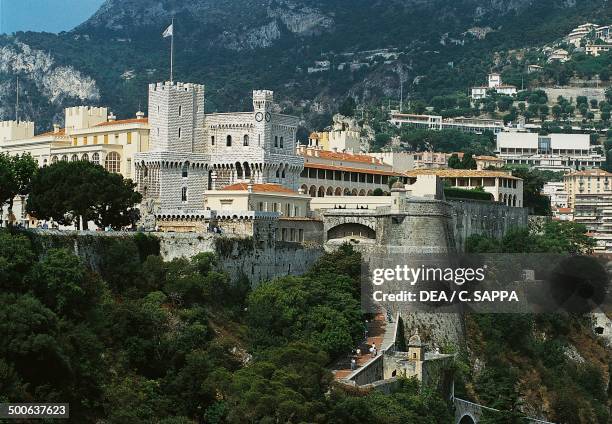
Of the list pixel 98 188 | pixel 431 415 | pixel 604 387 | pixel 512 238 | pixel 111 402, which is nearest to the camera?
pixel 111 402

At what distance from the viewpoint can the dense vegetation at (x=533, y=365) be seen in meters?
78.6

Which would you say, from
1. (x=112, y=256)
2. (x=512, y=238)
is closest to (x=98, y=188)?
(x=112, y=256)

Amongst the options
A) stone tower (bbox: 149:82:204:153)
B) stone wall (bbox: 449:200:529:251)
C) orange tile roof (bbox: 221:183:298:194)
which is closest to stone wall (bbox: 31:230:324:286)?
orange tile roof (bbox: 221:183:298:194)

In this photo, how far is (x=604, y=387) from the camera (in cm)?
9119

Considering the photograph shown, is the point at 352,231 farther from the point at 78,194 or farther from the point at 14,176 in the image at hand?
the point at 14,176

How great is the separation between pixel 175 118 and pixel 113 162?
15.8 ft

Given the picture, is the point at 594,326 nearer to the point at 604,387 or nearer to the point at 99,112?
the point at 604,387

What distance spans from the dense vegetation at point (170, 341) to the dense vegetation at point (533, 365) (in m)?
9.33

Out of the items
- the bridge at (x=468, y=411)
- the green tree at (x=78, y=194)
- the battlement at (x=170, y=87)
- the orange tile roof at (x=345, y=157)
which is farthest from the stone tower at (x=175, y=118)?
the bridge at (x=468, y=411)

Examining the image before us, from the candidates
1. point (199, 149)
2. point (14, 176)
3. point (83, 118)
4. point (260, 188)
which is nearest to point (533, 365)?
point (260, 188)

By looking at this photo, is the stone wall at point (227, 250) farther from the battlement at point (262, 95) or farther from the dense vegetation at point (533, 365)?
the dense vegetation at point (533, 365)

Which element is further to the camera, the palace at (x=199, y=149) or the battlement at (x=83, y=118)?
the battlement at (x=83, y=118)

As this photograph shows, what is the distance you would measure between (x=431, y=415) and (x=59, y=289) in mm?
18348

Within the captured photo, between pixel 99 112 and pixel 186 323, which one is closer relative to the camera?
pixel 186 323
